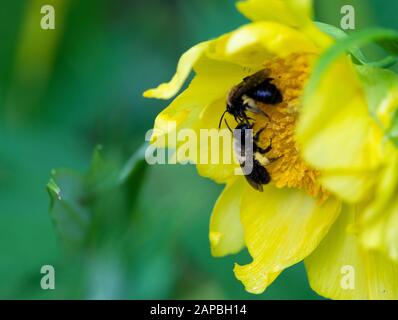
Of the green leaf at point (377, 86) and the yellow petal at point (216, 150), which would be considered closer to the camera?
the green leaf at point (377, 86)

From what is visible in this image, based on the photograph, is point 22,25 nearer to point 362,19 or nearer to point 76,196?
point 76,196

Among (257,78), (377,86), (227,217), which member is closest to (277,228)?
(227,217)

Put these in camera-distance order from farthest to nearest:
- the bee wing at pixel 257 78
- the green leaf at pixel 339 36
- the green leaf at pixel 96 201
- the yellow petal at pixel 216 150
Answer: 1. the green leaf at pixel 96 201
2. the yellow petal at pixel 216 150
3. the bee wing at pixel 257 78
4. the green leaf at pixel 339 36

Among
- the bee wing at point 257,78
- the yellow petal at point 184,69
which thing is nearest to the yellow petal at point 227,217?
the bee wing at point 257,78

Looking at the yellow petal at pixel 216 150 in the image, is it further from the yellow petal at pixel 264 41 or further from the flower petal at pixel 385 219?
the flower petal at pixel 385 219

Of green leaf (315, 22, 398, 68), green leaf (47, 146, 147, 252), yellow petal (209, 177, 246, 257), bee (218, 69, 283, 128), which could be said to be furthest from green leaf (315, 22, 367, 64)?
green leaf (47, 146, 147, 252)

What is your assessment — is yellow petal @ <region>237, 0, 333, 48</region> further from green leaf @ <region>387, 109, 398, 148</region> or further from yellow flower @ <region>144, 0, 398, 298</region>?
green leaf @ <region>387, 109, 398, 148</region>

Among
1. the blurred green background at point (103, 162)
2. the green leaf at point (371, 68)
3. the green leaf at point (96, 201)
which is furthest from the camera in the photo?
the blurred green background at point (103, 162)
